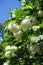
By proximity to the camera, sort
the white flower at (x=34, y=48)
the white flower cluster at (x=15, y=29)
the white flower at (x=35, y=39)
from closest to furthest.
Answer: the white flower at (x=35, y=39), the white flower at (x=34, y=48), the white flower cluster at (x=15, y=29)

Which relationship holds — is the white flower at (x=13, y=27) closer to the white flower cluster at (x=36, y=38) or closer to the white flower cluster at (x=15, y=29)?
the white flower cluster at (x=15, y=29)

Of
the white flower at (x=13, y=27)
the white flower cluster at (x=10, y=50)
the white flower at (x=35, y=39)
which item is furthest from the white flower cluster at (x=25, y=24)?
the white flower cluster at (x=10, y=50)

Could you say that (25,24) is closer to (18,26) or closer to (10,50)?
(18,26)

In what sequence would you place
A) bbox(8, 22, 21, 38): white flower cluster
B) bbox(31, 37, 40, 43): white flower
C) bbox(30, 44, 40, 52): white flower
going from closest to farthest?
bbox(31, 37, 40, 43): white flower → bbox(30, 44, 40, 52): white flower → bbox(8, 22, 21, 38): white flower cluster

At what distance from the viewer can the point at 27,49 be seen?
335 centimetres

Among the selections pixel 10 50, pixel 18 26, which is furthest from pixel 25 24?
pixel 10 50

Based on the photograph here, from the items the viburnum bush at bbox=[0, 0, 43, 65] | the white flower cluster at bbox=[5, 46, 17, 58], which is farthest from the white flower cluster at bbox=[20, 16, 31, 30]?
the white flower cluster at bbox=[5, 46, 17, 58]

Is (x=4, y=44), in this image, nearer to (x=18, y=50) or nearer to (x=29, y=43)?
(x=18, y=50)

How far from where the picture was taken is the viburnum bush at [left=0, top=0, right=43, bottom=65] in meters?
3.14

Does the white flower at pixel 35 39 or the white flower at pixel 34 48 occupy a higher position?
the white flower at pixel 35 39

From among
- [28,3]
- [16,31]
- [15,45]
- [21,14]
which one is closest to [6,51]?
[15,45]

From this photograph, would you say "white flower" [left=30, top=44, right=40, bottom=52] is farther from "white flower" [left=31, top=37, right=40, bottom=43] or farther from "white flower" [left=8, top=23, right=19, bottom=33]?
"white flower" [left=8, top=23, right=19, bottom=33]

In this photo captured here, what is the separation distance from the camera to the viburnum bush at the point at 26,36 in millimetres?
3137

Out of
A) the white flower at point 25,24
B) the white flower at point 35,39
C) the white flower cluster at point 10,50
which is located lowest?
the white flower cluster at point 10,50
